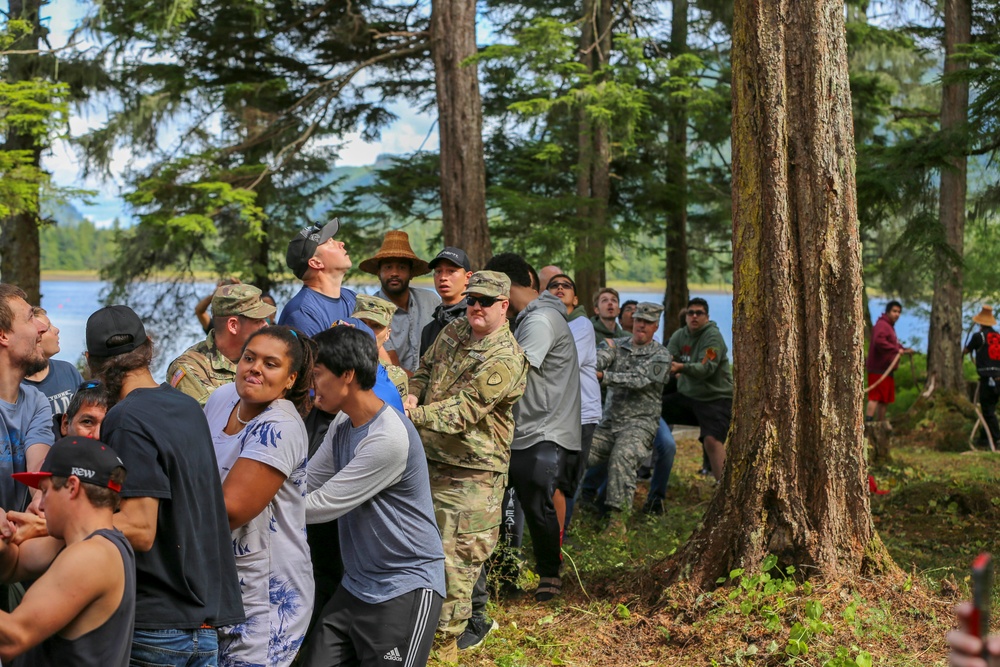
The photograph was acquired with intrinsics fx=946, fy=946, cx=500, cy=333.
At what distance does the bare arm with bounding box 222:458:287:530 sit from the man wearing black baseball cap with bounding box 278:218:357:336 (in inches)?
80.9

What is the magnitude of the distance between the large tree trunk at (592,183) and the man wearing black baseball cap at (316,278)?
8.09 metres

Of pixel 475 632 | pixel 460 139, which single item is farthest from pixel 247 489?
pixel 460 139

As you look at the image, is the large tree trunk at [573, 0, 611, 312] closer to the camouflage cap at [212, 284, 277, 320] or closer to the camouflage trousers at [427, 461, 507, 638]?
the camouflage trousers at [427, 461, 507, 638]

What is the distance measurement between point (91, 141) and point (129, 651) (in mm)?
15211

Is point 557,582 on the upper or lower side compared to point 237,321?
lower

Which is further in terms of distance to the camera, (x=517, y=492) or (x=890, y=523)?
(x=890, y=523)

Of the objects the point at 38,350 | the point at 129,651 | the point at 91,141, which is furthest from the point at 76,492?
the point at 91,141

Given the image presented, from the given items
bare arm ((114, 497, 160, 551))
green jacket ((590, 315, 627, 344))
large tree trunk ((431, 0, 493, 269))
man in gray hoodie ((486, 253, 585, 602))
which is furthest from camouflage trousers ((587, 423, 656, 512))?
bare arm ((114, 497, 160, 551))

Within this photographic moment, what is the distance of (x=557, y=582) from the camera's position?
6.25 metres

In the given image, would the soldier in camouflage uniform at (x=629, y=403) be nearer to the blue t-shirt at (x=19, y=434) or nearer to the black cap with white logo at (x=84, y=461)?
the blue t-shirt at (x=19, y=434)

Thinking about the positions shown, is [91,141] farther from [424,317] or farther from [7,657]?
[7,657]

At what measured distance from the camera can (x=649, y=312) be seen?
8.59 m

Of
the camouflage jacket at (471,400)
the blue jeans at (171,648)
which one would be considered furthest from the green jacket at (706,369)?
the blue jeans at (171,648)

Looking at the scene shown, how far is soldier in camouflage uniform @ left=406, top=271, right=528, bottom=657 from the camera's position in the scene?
15.8 feet
